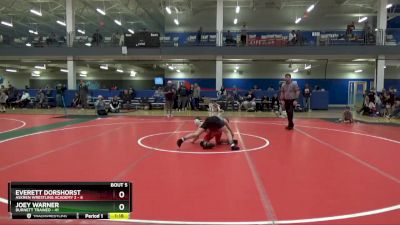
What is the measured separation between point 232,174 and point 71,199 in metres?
3.27

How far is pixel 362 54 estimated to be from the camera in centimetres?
2352

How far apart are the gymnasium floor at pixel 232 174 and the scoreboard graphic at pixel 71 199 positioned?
2.70ft

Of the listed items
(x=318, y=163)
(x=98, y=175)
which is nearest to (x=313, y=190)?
(x=318, y=163)

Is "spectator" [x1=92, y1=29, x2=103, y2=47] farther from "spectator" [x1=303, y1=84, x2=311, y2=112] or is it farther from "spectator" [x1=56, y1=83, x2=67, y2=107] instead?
"spectator" [x1=303, y1=84, x2=311, y2=112]

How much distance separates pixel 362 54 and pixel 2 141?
2314cm

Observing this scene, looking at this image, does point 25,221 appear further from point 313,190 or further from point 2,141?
point 2,141

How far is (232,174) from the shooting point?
5457mm

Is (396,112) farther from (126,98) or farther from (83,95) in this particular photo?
(83,95)

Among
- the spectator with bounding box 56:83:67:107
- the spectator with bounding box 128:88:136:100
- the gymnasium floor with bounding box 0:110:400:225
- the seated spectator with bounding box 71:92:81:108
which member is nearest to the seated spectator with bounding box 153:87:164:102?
the spectator with bounding box 128:88:136:100

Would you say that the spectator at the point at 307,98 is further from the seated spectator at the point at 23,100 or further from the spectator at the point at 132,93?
the seated spectator at the point at 23,100

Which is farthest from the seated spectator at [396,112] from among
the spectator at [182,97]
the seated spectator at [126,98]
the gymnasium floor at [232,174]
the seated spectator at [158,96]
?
the seated spectator at [126,98]

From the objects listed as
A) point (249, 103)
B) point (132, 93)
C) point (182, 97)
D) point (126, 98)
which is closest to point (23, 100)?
point (126, 98)

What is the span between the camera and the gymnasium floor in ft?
12.2

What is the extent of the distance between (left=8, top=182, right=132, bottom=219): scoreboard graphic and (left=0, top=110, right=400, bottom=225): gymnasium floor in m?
0.82
